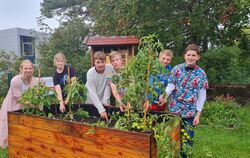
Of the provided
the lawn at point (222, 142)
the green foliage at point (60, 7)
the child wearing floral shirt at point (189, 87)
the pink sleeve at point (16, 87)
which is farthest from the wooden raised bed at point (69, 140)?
the green foliage at point (60, 7)

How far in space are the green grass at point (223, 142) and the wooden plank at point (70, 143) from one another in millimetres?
1929

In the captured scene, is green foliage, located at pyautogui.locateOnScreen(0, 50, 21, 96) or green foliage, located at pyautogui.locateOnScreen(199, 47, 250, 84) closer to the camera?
green foliage, located at pyautogui.locateOnScreen(0, 50, 21, 96)

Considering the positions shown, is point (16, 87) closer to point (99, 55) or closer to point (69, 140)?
point (99, 55)

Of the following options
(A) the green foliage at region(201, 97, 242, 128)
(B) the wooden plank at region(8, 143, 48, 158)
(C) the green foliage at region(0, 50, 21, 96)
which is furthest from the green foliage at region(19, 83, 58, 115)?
(C) the green foliage at region(0, 50, 21, 96)

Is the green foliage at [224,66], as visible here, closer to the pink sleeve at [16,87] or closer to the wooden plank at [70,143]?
the pink sleeve at [16,87]

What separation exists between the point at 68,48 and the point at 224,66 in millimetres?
5644

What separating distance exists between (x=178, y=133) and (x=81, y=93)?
3.78 ft

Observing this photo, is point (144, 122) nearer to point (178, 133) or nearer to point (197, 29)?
point (178, 133)

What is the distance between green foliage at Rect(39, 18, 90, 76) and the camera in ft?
33.0

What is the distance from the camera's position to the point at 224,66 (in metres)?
9.86

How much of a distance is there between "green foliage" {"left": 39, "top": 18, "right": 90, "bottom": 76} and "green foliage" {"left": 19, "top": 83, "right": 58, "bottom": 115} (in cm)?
650

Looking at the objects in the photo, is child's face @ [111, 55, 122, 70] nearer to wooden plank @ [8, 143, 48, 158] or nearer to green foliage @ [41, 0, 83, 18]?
wooden plank @ [8, 143, 48, 158]

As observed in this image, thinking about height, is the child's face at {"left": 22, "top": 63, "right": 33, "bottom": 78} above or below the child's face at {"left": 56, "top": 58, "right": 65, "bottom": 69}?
below

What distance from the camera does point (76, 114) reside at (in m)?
3.34
